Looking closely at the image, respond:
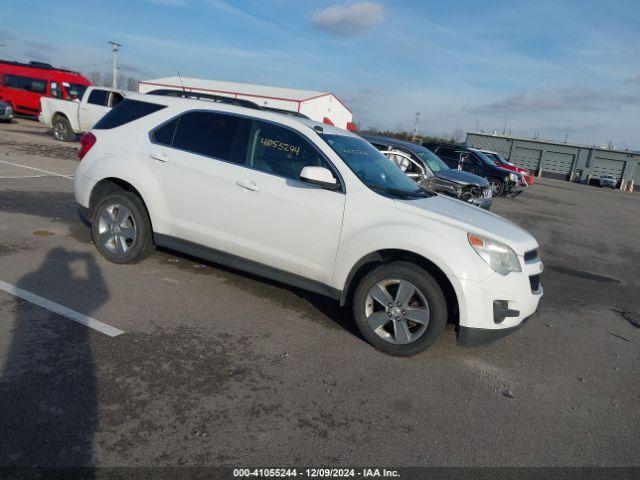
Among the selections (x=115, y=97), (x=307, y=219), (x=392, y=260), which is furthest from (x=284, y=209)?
(x=115, y=97)

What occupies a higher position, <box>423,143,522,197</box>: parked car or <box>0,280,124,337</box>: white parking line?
<box>423,143,522,197</box>: parked car

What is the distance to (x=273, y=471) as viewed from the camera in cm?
275

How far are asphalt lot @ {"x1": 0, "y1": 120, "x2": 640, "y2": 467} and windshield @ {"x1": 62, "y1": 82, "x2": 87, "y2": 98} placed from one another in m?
20.5

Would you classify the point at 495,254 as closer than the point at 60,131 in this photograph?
Yes

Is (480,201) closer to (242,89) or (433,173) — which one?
(433,173)

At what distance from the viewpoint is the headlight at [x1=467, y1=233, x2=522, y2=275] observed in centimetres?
408

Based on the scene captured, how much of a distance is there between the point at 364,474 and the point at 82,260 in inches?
170

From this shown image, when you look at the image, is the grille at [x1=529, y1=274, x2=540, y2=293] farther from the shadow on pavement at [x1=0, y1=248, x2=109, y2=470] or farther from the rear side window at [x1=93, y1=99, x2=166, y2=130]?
the rear side window at [x1=93, y1=99, x2=166, y2=130]

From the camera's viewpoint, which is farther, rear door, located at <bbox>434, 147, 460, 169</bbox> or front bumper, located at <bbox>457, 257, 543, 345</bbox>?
rear door, located at <bbox>434, 147, 460, 169</bbox>

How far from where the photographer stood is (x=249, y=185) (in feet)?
15.8

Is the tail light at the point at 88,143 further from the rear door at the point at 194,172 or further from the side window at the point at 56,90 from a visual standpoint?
the side window at the point at 56,90

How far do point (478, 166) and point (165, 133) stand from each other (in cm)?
1765

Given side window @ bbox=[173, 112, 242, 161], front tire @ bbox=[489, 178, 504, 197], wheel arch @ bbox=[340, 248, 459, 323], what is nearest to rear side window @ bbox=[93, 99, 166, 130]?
side window @ bbox=[173, 112, 242, 161]

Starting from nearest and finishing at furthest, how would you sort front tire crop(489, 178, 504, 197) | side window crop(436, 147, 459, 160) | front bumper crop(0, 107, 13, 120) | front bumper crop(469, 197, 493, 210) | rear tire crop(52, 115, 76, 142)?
front bumper crop(469, 197, 493, 210)
rear tire crop(52, 115, 76, 142)
front tire crop(489, 178, 504, 197)
side window crop(436, 147, 459, 160)
front bumper crop(0, 107, 13, 120)
